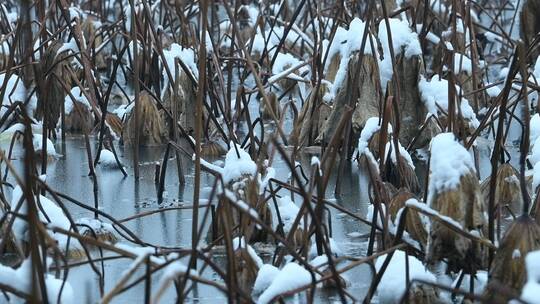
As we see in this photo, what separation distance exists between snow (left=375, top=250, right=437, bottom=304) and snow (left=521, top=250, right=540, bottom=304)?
0.46 metres

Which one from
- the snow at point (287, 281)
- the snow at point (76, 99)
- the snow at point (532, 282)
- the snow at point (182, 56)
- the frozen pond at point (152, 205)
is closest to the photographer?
the snow at point (532, 282)

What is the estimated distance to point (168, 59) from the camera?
504 centimetres

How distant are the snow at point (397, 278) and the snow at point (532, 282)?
46cm

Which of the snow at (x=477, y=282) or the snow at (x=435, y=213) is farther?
the snow at (x=477, y=282)

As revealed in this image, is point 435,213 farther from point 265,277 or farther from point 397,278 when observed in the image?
point 265,277

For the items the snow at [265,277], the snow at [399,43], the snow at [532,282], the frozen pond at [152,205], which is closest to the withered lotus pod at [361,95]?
the snow at [399,43]

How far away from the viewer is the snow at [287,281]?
2672 millimetres

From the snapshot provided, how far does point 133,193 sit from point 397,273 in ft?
4.96

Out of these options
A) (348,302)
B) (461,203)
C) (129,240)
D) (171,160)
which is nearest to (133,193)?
(171,160)

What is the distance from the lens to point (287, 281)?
8.81 feet

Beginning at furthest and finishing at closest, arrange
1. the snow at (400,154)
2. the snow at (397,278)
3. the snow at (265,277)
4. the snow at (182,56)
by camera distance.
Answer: the snow at (182,56) < the snow at (400,154) < the snow at (265,277) < the snow at (397,278)

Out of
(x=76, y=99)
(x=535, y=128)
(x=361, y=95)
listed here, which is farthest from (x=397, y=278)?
(x=76, y=99)

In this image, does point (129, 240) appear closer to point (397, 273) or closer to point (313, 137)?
point (397, 273)

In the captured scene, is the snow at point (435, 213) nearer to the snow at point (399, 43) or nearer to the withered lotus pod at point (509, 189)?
the withered lotus pod at point (509, 189)
